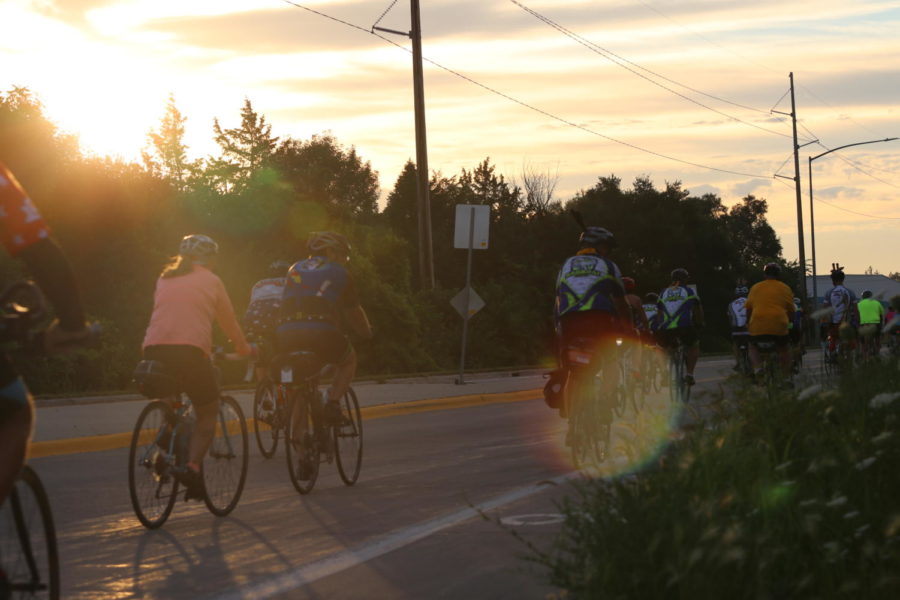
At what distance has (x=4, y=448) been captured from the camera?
406cm

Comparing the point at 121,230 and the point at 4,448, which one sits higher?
the point at 121,230

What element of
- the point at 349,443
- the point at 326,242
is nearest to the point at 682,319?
the point at 349,443

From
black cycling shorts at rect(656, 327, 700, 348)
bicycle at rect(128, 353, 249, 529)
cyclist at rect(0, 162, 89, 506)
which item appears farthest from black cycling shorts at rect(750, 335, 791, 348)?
cyclist at rect(0, 162, 89, 506)

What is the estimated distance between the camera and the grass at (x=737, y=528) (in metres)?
4.46

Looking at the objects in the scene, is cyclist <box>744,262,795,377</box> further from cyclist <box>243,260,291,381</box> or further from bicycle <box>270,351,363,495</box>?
bicycle <box>270,351,363,495</box>

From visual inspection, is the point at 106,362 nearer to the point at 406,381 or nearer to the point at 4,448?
the point at 406,381

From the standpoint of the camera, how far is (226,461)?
9469 millimetres

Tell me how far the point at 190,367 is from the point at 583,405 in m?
3.76

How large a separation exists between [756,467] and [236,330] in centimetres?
429

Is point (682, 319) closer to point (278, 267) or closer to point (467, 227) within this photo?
point (467, 227)

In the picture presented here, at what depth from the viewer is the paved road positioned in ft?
22.2

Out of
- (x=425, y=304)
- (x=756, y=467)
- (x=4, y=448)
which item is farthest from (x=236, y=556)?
(x=425, y=304)

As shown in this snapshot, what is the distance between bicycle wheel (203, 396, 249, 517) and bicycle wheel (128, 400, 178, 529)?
1.48ft

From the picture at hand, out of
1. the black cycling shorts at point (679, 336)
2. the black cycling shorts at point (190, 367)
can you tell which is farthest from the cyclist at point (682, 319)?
the black cycling shorts at point (190, 367)
